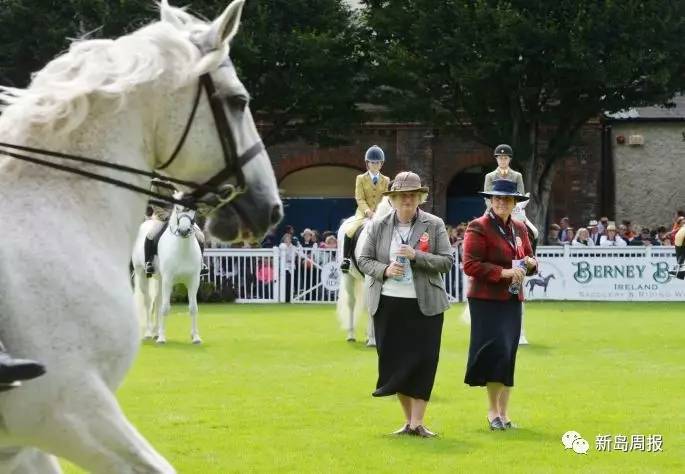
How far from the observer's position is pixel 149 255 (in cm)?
2072

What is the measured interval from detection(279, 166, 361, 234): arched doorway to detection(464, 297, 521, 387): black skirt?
35711 mm

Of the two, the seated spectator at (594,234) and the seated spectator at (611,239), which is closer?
the seated spectator at (611,239)

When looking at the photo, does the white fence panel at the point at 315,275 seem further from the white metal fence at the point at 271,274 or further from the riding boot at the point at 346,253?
the riding boot at the point at 346,253

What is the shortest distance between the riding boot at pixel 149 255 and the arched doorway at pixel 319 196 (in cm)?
2658

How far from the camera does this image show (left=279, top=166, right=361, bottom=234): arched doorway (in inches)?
1882

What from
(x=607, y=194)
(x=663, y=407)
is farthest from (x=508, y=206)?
(x=607, y=194)

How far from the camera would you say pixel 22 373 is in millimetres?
5117

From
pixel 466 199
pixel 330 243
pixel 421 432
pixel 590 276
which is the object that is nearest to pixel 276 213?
pixel 421 432

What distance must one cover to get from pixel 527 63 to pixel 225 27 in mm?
34552

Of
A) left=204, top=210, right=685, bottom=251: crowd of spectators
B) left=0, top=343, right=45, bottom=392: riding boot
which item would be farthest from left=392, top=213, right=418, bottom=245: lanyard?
left=204, top=210, right=685, bottom=251: crowd of spectators

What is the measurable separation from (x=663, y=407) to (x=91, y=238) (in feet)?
27.4

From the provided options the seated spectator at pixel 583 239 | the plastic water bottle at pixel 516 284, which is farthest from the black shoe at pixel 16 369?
the seated spectator at pixel 583 239

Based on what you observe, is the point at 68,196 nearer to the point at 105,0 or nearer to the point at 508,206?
the point at 508,206

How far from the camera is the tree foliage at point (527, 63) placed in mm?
38469
